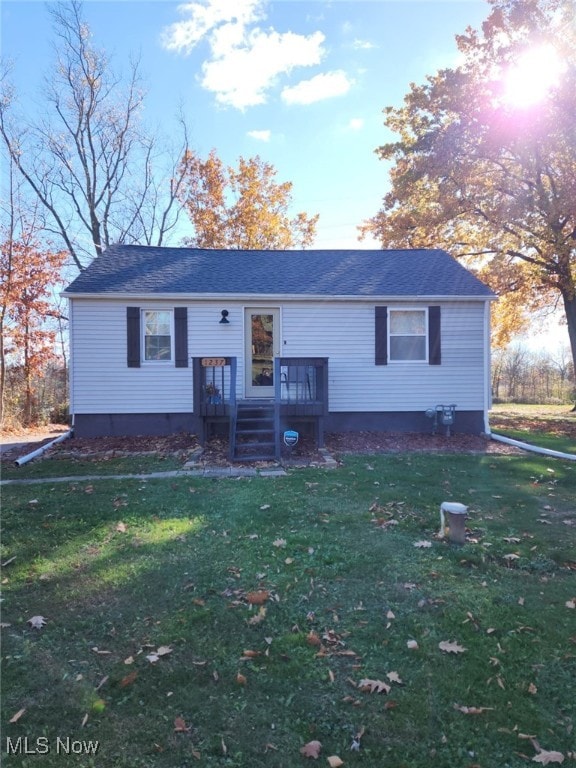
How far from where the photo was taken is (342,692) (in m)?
2.25

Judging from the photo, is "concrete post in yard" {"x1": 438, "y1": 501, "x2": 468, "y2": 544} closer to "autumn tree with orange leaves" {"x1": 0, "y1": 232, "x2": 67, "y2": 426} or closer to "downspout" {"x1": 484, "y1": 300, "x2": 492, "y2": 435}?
"downspout" {"x1": 484, "y1": 300, "x2": 492, "y2": 435}

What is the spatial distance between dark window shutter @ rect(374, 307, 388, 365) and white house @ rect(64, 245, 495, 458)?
0.9 inches

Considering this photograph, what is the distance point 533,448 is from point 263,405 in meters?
5.29

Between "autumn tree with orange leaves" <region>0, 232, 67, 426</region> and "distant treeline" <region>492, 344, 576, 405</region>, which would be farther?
"distant treeline" <region>492, 344, 576, 405</region>

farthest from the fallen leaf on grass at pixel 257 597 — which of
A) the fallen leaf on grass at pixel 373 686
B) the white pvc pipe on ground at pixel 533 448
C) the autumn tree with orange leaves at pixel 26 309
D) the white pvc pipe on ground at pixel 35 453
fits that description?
the autumn tree with orange leaves at pixel 26 309

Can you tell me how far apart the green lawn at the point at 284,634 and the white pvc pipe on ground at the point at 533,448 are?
346 cm

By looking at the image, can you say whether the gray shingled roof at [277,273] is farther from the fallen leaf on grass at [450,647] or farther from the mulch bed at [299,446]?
the fallen leaf on grass at [450,647]

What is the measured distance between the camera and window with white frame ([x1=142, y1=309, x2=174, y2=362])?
10.0 m

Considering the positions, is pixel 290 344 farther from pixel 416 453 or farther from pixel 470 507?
pixel 470 507

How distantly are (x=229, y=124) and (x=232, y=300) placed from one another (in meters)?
11.9

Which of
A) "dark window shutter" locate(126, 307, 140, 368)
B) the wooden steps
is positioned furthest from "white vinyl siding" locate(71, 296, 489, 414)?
the wooden steps

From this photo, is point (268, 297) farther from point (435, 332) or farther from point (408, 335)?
point (435, 332)

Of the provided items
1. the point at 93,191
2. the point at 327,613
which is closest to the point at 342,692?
the point at 327,613

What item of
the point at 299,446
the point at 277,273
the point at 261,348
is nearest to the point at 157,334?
the point at 261,348
